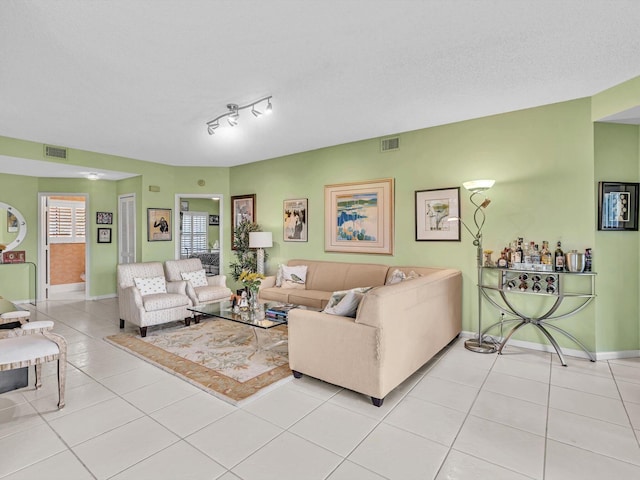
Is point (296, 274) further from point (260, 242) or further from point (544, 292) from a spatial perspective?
point (544, 292)

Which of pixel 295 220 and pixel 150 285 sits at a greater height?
pixel 295 220

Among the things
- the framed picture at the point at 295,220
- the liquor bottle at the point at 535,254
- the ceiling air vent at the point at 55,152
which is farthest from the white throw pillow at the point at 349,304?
the ceiling air vent at the point at 55,152

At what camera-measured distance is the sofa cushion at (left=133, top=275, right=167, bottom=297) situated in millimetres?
4680

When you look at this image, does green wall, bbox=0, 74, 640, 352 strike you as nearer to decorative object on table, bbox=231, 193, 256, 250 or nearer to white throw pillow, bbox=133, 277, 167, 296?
decorative object on table, bbox=231, 193, 256, 250

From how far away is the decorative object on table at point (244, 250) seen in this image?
6156mm

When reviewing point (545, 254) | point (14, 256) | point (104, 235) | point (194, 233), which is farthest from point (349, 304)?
point (194, 233)

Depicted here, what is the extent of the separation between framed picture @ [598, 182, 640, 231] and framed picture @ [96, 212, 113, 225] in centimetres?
Result: 828

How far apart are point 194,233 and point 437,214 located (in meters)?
7.75

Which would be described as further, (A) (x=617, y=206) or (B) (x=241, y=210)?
(B) (x=241, y=210)

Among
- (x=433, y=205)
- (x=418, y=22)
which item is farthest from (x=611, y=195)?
(x=418, y=22)

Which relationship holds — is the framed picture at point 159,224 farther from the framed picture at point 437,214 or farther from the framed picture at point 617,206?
the framed picture at point 617,206

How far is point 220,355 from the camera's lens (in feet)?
11.7

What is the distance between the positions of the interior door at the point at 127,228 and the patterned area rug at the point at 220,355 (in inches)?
111

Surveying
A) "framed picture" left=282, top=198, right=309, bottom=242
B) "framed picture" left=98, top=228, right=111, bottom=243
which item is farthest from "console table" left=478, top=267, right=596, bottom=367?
"framed picture" left=98, top=228, right=111, bottom=243
